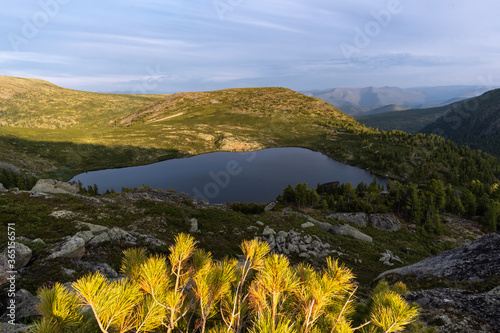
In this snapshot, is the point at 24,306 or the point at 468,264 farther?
the point at 468,264

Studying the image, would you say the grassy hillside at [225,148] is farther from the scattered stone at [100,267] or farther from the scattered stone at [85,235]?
the scattered stone at [100,267]

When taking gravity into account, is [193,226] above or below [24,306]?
below

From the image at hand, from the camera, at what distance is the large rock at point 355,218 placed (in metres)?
44.7

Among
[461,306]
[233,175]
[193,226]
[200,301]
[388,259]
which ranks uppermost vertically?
[200,301]

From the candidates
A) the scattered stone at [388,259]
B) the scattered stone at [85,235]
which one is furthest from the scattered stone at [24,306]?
the scattered stone at [388,259]

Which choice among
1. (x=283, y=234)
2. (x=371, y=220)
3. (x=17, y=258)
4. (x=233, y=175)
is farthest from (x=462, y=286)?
(x=233, y=175)

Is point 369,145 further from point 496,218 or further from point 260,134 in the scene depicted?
point 496,218

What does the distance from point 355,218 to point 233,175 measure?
5529 cm

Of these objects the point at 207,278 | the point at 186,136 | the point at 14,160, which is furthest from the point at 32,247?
the point at 186,136

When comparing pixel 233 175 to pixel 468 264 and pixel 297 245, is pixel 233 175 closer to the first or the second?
pixel 297 245

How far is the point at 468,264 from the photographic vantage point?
1409cm

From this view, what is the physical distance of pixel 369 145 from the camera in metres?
132

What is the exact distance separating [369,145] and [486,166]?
166 ft

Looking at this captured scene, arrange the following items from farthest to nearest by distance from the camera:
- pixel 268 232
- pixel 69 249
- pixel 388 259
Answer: pixel 268 232 → pixel 388 259 → pixel 69 249
